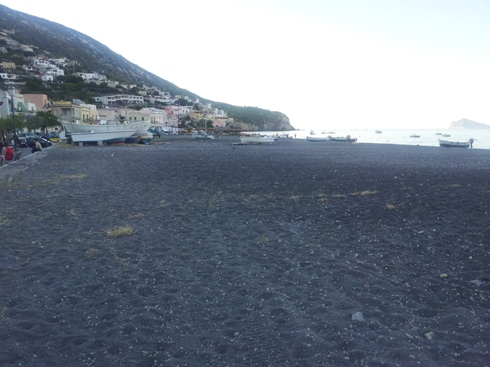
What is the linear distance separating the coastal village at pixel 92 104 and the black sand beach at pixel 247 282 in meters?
62.1

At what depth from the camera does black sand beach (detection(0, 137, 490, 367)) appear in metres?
3.78

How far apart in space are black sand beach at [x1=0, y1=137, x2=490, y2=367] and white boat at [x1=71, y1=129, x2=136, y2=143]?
119 feet

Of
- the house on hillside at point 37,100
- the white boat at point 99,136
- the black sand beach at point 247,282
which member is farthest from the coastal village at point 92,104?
the black sand beach at point 247,282

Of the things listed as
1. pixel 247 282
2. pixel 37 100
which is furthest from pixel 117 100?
pixel 247 282

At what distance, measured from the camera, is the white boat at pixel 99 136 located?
147ft

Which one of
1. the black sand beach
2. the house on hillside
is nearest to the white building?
the house on hillside

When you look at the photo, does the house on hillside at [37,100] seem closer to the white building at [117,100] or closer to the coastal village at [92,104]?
the coastal village at [92,104]

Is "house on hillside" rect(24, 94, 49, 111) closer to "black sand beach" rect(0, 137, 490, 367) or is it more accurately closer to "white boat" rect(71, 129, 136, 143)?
"white boat" rect(71, 129, 136, 143)

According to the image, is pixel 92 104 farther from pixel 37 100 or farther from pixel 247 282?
pixel 247 282

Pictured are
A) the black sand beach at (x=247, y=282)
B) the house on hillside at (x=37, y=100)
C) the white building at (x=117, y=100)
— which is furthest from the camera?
the white building at (x=117, y=100)

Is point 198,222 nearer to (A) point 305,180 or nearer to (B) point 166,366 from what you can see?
(B) point 166,366

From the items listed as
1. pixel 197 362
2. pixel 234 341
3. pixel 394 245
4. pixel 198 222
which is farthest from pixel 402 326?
pixel 198 222

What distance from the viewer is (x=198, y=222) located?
881 cm

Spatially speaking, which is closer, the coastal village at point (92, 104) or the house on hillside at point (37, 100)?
the coastal village at point (92, 104)
